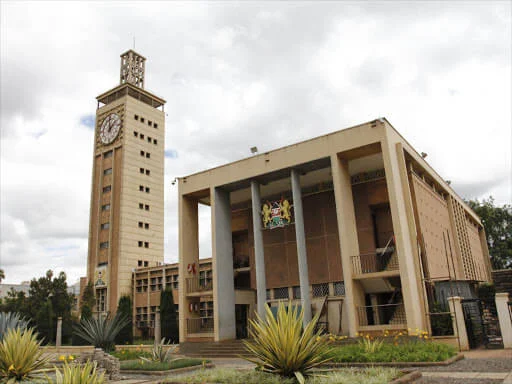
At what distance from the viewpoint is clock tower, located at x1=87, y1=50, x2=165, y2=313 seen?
41750mm

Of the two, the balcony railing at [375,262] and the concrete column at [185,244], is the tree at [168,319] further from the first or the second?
the balcony railing at [375,262]

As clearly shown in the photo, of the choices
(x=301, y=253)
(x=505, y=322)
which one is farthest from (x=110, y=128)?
(x=505, y=322)

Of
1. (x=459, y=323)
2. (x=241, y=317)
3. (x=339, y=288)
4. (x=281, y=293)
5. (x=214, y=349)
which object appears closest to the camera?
(x=459, y=323)

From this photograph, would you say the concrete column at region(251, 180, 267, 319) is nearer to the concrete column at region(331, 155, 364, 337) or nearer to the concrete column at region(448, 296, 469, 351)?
the concrete column at region(331, 155, 364, 337)

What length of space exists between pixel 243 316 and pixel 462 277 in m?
12.6

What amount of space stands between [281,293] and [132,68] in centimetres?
3819

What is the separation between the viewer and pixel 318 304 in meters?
21.0

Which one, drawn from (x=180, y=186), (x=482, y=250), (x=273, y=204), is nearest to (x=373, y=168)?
(x=273, y=204)

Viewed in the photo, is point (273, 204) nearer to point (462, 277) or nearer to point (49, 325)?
point (462, 277)

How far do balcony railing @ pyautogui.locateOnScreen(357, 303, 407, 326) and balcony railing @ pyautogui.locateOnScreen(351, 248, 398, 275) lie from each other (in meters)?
1.59

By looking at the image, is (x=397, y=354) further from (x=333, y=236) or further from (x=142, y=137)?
(x=142, y=137)

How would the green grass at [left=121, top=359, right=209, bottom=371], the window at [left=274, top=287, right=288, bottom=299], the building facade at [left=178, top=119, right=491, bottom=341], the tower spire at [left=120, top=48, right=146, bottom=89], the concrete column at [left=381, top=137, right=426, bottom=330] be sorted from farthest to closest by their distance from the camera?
the tower spire at [left=120, top=48, right=146, bottom=89] → the window at [left=274, top=287, right=288, bottom=299] → the building facade at [left=178, top=119, right=491, bottom=341] → the concrete column at [left=381, top=137, right=426, bottom=330] → the green grass at [left=121, top=359, right=209, bottom=371]

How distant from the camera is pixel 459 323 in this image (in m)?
15.4

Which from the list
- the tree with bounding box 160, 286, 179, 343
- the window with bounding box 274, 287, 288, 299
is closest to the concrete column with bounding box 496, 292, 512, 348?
the window with bounding box 274, 287, 288, 299
